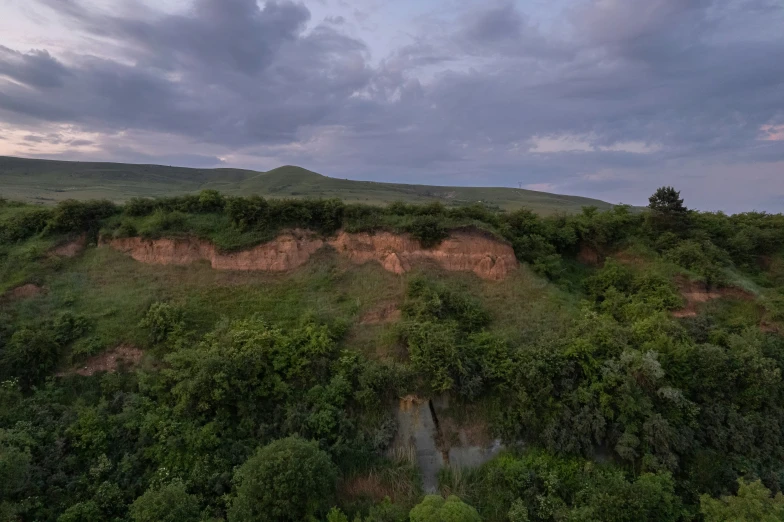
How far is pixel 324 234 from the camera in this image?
2158cm

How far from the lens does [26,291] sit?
17625 millimetres

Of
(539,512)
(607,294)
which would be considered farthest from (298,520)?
(607,294)

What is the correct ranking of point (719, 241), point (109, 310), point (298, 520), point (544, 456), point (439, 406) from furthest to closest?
1. point (719, 241)
2. point (109, 310)
3. point (439, 406)
4. point (544, 456)
5. point (298, 520)

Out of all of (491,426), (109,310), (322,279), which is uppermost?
(322,279)

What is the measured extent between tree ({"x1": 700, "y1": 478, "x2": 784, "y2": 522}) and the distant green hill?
58440 mm

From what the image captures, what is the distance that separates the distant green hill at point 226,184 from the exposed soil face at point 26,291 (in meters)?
51.3

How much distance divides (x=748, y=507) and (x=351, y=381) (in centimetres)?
1111

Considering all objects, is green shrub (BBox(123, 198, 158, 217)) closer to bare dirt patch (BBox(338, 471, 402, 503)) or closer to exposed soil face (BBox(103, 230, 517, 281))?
exposed soil face (BBox(103, 230, 517, 281))

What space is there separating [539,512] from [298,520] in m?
6.57

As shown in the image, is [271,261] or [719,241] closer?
[271,261]

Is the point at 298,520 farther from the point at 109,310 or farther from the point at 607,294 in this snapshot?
the point at 607,294

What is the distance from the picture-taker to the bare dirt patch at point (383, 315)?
17.8m

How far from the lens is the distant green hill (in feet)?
235

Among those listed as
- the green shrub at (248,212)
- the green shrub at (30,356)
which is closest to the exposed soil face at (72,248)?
the green shrub at (30,356)
